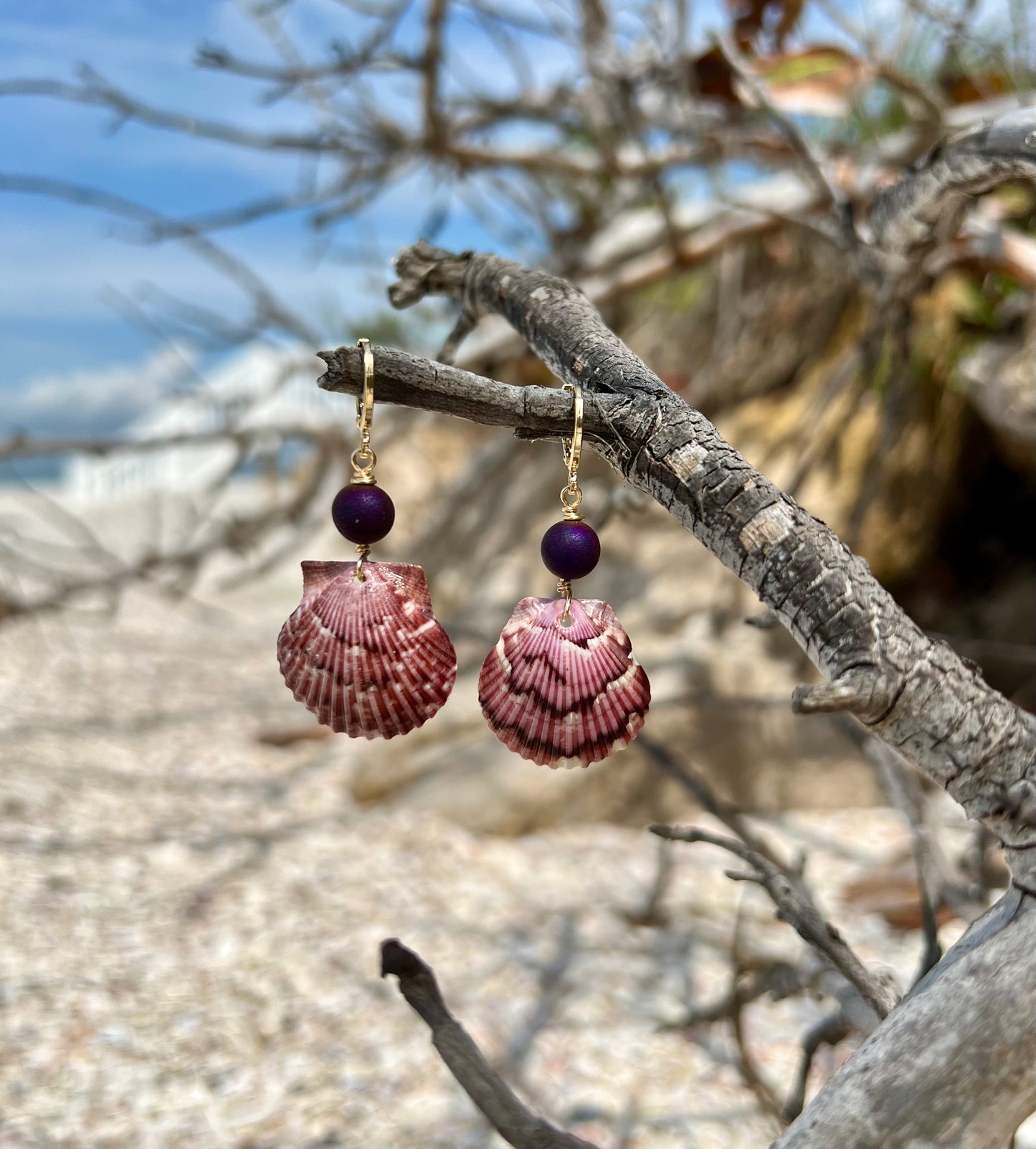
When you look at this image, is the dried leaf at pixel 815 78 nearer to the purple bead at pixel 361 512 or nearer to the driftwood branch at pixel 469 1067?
the purple bead at pixel 361 512

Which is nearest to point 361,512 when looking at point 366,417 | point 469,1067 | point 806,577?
point 366,417

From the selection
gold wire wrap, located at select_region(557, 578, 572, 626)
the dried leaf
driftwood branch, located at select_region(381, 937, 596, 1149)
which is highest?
the dried leaf

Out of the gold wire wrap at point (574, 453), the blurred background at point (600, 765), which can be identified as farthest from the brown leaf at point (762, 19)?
the gold wire wrap at point (574, 453)

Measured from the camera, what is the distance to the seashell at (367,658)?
1.14m

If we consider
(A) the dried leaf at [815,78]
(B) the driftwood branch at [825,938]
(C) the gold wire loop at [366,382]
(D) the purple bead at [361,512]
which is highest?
(A) the dried leaf at [815,78]

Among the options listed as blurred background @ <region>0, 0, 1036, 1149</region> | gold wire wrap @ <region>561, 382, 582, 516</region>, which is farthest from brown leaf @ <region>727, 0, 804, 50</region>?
gold wire wrap @ <region>561, 382, 582, 516</region>

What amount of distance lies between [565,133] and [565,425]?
416cm

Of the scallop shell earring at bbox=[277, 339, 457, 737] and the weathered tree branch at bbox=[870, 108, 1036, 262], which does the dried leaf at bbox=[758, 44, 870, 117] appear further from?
the scallop shell earring at bbox=[277, 339, 457, 737]

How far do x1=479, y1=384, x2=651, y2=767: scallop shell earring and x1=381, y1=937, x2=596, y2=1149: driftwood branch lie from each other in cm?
28

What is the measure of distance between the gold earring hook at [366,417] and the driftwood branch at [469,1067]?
55 centimetres

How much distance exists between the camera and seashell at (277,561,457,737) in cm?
114

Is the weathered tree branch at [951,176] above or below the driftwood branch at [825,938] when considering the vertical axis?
above

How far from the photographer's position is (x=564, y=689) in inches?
45.3

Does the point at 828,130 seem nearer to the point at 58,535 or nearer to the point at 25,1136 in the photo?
the point at 25,1136
